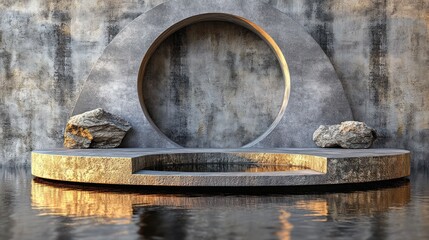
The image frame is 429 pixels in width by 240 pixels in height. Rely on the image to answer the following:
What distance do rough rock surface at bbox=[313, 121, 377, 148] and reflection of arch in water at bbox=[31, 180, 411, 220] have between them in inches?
120

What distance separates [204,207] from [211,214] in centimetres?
49

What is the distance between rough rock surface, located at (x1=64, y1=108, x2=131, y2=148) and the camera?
11.3 meters

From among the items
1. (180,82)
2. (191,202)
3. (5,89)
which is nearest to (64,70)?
(5,89)

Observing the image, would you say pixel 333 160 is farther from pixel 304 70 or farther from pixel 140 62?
pixel 140 62

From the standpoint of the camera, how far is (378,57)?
42.0ft

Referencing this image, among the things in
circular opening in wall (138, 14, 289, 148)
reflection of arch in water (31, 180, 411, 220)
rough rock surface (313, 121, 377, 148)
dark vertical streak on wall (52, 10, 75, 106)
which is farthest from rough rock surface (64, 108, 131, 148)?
rough rock surface (313, 121, 377, 148)

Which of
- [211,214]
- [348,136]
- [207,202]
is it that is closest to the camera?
[211,214]

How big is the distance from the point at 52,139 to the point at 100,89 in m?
1.59

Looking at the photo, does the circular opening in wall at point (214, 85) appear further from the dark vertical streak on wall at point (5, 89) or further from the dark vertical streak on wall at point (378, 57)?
the dark vertical streak on wall at point (5, 89)

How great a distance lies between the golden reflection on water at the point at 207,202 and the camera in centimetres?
625

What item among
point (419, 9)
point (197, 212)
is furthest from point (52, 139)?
point (419, 9)

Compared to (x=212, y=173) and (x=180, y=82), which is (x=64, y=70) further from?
(x=212, y=173)

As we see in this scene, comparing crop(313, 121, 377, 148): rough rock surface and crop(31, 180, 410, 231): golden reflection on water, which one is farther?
crop(313, 121, 377, 148): rough rock surface

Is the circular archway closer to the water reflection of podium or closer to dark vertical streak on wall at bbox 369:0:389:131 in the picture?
dark vertical streak on wall at bbox 369:0:389:131
